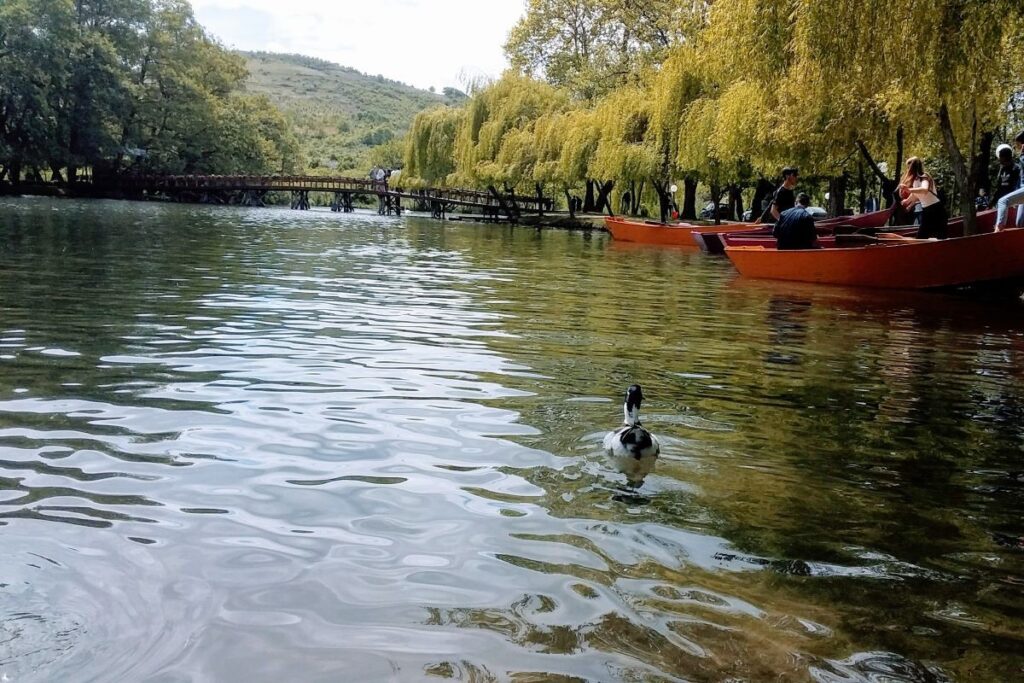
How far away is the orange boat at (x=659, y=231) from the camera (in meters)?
29.3

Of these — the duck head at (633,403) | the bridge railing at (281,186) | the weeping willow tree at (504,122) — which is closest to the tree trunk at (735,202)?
the weeping willow tree at (504,122)

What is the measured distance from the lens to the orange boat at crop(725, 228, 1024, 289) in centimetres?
1445

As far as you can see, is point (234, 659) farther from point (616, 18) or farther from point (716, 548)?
point (616, 18)

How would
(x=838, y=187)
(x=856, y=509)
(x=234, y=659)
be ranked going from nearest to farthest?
1. (x=234, y=659)
2. (x=856, y=509)
3. (x=838, y=187)

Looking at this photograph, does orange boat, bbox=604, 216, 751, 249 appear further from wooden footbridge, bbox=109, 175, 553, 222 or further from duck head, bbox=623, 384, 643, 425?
duck head, bbox=623, 384, 643, 425

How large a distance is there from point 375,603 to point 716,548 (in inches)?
58.3

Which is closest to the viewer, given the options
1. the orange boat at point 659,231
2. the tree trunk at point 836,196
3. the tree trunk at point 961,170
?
the tree trunk at point 961,170

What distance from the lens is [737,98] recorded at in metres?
22.9

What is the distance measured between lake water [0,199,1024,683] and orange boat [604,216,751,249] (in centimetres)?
1987

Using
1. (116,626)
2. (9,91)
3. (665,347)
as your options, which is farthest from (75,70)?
(116,626)

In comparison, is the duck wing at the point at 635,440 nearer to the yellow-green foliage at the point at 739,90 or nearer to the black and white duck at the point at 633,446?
the black and white duck at the point at 633,446

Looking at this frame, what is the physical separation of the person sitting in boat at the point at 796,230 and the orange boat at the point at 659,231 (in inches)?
417

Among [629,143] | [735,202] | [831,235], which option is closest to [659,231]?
[629,143]

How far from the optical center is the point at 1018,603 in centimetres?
338
